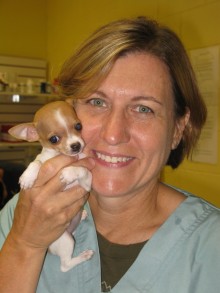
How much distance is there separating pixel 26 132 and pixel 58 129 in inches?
5.3

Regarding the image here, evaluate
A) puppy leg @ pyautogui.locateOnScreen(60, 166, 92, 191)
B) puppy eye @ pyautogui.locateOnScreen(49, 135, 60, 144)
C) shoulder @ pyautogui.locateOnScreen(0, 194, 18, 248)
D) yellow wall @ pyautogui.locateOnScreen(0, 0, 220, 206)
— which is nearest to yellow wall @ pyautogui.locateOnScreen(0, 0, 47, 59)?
yellow wall @ pyautogui.locateOnScreen(0, 0, 220, 206)

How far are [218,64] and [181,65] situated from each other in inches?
41.4

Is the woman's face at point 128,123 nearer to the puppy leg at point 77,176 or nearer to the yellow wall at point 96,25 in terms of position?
the puppy leg at point 77,176

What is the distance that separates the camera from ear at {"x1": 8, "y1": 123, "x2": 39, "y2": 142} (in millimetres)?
1150

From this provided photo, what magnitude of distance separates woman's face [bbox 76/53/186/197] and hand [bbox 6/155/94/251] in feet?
0.25

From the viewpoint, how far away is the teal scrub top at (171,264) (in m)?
0.94

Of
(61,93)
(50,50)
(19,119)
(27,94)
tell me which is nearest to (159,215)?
(61,93)

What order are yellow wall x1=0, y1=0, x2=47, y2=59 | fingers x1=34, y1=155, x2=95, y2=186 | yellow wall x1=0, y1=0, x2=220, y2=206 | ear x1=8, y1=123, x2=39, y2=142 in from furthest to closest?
yellow wall x1=0, y1=0, x2=47, y2=59
yellow wall x1=0, y1=0, x2=220, y2=206
ear x1=8, y1=123, x2=39, y2=142
fingers x1=34, y1=155, x2=95, y2=186

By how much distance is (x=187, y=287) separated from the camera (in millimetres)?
928

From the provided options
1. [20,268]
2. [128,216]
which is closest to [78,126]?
[128,216]

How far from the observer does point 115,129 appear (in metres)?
0.97

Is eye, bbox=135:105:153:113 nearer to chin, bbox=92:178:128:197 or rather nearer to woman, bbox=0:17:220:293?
woman, bbox=0:17:220:293

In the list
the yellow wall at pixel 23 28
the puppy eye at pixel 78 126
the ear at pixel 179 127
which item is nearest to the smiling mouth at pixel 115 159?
the puppy eye at pixel 78 126

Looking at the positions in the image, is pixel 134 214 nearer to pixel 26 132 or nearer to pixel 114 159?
pixel 114 159
